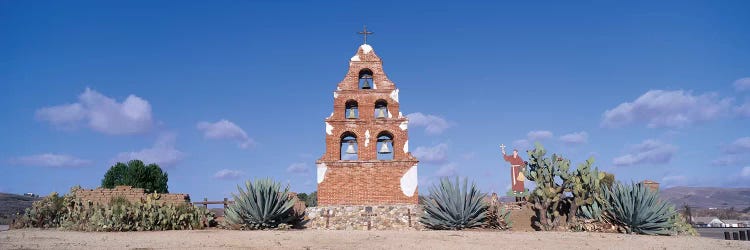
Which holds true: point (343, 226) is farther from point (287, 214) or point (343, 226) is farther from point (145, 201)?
point (145, 201)

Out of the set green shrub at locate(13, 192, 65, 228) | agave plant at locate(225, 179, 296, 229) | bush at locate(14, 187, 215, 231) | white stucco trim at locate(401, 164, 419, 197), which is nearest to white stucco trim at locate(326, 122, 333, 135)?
white stucco trim at locate(401, 164, 419, 197)

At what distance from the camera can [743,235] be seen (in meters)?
23.4

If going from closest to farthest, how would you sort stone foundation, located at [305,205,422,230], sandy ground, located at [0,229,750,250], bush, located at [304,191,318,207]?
sandy ground, located at [0,229,750,250], stone foundation, located at [305,205,422,230], bush, located at [304,191,318,207]

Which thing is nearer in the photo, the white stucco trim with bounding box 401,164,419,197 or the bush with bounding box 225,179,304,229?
the bush with bounding box 225,179,304,229

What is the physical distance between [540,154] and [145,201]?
11.9 m

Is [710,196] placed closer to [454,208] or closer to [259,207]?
[454,208]

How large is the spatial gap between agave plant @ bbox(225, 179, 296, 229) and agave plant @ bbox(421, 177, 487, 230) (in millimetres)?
3989

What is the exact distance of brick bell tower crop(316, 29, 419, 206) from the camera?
63.5 feet

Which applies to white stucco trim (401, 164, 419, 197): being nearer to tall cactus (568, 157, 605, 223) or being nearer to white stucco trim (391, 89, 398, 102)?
white stucco trim (391, 89, 398, 102)

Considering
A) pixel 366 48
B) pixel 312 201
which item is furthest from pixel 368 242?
pixel 312 201

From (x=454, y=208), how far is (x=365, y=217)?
333 centimetres

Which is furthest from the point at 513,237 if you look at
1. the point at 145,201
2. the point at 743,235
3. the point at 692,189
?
the point at 692,189

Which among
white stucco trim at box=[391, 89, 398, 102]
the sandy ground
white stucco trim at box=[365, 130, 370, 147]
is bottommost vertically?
the sandy ground

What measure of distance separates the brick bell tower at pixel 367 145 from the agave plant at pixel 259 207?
420 centimetres
